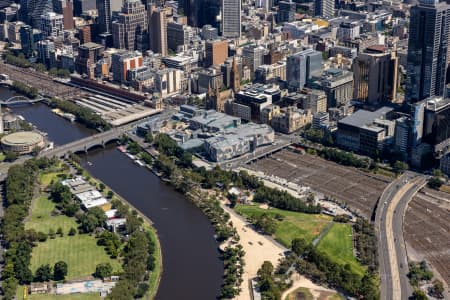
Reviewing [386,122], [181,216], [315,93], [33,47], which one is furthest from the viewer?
[33,47]

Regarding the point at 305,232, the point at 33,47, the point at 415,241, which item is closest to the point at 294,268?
the point at 305,232

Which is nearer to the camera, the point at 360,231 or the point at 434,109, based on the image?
the point at 360,231

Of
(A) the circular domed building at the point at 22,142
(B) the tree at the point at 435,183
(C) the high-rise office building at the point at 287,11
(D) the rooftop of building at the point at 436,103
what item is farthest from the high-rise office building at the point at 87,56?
→ (B) the tree at the point at 435,183

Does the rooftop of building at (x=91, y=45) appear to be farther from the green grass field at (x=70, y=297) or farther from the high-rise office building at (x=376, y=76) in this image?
the green grass field at (x=70, y=297)

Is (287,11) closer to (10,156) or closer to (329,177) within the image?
(329,177)

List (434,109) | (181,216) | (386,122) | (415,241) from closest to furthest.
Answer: (415,241) → (181,216) → (434,109) → (386,122)

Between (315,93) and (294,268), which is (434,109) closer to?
(315,93)
